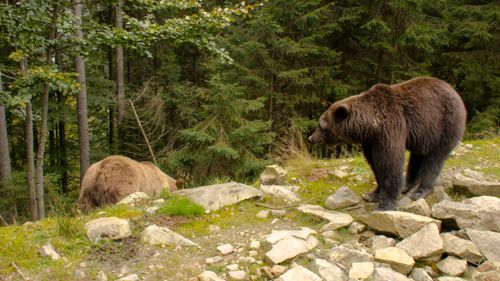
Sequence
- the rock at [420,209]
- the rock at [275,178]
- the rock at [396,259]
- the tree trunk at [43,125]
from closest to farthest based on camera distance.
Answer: the rock at [396,259], the rock at [420,209], the tree trunk at [43,125], the rock at [275,178]

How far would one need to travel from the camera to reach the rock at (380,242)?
321cm

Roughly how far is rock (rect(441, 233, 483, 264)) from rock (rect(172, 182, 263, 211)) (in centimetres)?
263

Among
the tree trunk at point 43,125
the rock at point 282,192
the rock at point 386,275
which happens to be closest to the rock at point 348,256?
the rock at point 386,275

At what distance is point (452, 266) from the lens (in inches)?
111

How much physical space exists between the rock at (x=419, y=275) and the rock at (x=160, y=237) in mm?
2198

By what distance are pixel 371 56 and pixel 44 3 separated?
13282 mm

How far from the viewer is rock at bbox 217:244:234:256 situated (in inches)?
127

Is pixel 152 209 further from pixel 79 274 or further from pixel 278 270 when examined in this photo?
pixel 278 270

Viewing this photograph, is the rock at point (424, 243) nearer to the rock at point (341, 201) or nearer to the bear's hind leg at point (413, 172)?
the rock at point (341, 201)

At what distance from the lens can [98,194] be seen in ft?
16.9

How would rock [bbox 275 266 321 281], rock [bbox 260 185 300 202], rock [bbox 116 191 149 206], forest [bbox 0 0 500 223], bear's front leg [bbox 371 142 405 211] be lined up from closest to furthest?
rock [bbox 275 266 321 281]
bear's front leg [bbox 371 142 405 211]
rock [bbox 116 191 149 206]
rock [bbox 260 185 300 202]
forest [bbox 0 0 500 223]

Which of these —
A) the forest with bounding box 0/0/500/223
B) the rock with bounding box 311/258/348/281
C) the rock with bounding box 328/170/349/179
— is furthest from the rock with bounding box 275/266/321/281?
the forest with bounding box 0/0/500/223

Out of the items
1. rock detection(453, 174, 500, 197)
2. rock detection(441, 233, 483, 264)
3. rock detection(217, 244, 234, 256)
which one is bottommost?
rock detection(217, 244, 234, 256)

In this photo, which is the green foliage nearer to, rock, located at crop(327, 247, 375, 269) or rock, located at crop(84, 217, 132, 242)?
rock, located at crop(84, 217, 132, 242)
